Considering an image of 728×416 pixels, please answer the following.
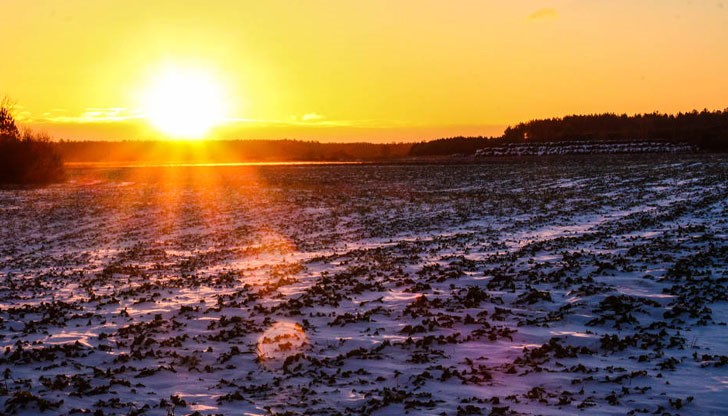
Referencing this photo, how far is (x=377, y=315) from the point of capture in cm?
1318

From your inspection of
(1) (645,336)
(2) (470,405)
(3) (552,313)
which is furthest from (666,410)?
(3) (552,313)

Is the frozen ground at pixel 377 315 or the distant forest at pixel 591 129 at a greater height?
the distant forest at pixel 591 129

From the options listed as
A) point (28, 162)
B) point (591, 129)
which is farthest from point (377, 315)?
point (591, 129)

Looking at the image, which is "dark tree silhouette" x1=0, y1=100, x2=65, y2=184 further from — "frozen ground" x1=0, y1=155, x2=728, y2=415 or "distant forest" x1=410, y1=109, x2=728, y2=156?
"distant forest" x1=410, y1=109, x2=728, y2=156

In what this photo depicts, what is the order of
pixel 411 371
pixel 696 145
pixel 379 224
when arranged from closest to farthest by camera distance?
pixel 411 371, pixel 379 224, pixel 696 145

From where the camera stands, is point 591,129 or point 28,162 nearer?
point 28,162

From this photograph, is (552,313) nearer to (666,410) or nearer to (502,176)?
(666,410)

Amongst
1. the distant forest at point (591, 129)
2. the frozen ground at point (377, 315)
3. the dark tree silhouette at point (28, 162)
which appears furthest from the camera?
the distant forest at point (591, 129)

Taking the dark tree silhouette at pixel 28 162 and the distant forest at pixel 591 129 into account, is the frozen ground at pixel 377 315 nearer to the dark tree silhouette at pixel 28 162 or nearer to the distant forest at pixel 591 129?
the dark tree silhouette at pixel 28 162

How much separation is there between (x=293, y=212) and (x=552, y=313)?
22.8m

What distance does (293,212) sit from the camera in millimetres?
34188

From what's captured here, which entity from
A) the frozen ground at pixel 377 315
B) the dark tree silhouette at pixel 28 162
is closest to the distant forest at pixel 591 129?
the dark tree silhouette at pixel 28 162

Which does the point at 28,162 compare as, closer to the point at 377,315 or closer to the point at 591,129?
the point at 377,315

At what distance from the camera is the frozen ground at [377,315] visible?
8.88 meters
